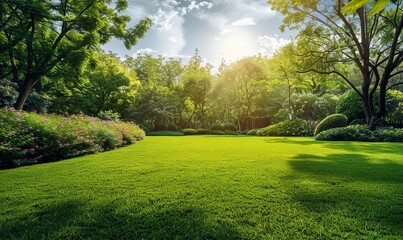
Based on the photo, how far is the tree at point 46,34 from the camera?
11164 mm

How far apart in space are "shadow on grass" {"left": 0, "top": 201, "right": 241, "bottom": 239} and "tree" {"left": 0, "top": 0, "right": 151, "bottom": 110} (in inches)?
444

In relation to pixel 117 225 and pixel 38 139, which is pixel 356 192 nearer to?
pixel 117 225

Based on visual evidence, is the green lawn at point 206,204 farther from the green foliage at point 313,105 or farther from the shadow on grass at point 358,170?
the green foliage at point 313,105

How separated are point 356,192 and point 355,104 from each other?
17.6 metres

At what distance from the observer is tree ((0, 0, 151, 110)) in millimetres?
11164

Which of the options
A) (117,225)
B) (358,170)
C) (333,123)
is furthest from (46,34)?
(333,123)

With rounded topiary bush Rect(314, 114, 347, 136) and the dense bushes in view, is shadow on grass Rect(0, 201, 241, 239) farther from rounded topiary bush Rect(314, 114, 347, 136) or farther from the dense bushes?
rounded topiary bush Rect(314, 114, 347, 136)

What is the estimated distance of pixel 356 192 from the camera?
9.58ft

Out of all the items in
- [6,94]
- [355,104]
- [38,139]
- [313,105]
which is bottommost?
[38,139]

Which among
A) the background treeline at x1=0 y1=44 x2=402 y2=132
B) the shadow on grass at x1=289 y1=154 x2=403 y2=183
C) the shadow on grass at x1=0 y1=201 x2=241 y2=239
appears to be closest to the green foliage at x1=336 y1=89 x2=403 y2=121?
the background treeline at x1=0 y1=44 x2=402 y2=132

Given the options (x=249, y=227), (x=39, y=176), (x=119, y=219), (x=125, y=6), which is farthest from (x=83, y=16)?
(x=249, y=227)

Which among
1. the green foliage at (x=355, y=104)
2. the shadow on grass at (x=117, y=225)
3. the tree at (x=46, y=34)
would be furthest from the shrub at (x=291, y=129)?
the shadow on grass at (x=117, y=225)

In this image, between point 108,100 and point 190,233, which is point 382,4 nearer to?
point 190,233

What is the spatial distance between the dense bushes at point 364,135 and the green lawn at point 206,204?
8798 millimetres
